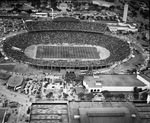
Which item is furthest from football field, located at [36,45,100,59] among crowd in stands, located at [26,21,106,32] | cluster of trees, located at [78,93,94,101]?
cluster of trees, located at [78,93,94,101]

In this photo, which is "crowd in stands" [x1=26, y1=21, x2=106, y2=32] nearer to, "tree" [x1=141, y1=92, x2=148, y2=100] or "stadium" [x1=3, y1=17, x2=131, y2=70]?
"stadium" [x1=3, y1=17, x2=131, y2=70]

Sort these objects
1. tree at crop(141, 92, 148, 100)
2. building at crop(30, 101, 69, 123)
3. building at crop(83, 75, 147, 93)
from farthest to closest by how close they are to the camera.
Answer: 1. building at crop(83, 75, 147, 93)
2. tree at crop(141, 92, 148, 100)
3. building at crop(30, 101, 69, 123)

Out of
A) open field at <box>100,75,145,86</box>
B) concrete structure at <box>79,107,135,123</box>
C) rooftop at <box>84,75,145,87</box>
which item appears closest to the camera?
concrete structure at <box>79,107,135,123</box>

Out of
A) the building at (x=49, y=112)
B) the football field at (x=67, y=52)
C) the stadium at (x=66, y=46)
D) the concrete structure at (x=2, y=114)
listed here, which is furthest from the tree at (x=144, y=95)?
the concrete structure at (x=2, y=114)

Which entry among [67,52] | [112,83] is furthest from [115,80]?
[67,52]

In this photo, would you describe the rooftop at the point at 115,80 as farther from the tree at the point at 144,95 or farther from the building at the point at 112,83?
the tree at the point at 144,95

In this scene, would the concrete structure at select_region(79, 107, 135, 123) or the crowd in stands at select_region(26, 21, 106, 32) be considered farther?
the crowd in stands at select_region(26, 21, 106, 32)

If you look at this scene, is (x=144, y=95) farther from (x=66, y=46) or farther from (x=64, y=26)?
(x=64, y=26)
